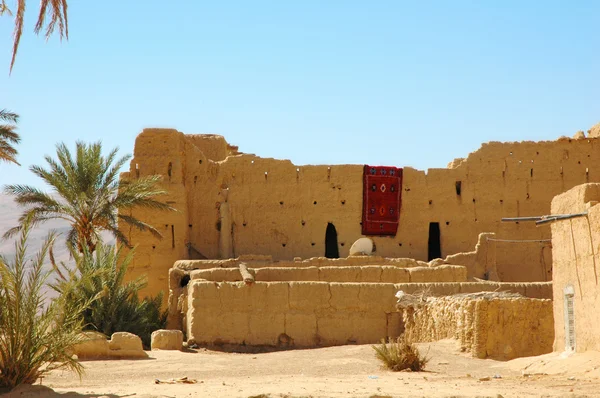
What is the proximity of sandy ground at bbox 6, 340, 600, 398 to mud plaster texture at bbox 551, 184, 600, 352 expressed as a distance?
19.1 inches

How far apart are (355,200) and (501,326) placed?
13168 millimetres

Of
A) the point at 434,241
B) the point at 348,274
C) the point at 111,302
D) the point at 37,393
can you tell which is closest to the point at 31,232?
the point at 434,241

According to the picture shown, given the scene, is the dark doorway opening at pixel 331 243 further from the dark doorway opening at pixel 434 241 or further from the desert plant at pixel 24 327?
the desert plant at pixel 24 327

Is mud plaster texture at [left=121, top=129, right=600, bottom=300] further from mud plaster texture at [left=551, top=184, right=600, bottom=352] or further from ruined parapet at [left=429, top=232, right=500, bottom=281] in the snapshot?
mud plaster texture at [left=551, top=184, right=600, bottom=352]

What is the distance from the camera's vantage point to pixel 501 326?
16.4 metres

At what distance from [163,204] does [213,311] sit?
20.7ft

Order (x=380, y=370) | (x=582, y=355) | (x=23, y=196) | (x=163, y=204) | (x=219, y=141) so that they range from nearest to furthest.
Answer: (x=582, y=355), (x=380, y=370), (x=23, y=196), (x=163, y=204), (x=219, y=141)

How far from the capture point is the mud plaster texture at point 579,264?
1339 cm

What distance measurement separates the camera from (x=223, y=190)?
1143 inches

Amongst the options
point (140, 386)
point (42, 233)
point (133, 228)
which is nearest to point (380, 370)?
point (140, 386)

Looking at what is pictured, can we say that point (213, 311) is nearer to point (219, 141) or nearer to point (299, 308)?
point (299, 308)

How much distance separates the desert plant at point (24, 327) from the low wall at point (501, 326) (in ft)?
24.4

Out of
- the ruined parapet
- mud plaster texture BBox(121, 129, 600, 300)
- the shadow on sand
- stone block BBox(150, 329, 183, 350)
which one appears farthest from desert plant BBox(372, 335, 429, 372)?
mud plaster texture BBox(121, 129, 600, 300)

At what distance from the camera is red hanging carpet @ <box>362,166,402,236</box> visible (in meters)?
29.2
